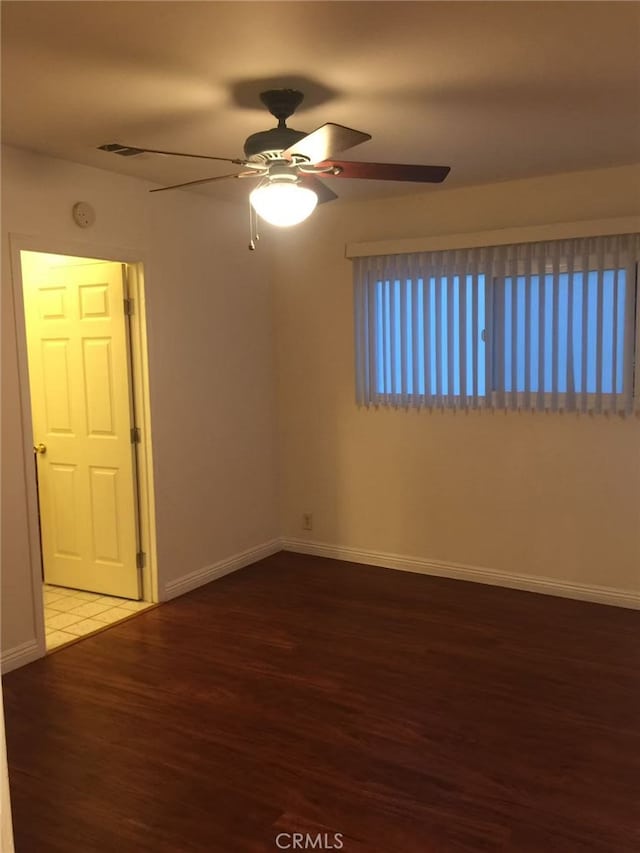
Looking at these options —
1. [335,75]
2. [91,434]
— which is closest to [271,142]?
[335,75]

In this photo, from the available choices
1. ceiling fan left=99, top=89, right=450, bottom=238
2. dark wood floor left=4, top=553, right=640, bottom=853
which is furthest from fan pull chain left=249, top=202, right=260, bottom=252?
dark wood floor left=4, top=553, right=640, bottom=853

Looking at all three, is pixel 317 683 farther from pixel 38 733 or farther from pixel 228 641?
pixel 38 733

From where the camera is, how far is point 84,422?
14.5ft

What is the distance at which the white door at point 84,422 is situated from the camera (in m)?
4.25

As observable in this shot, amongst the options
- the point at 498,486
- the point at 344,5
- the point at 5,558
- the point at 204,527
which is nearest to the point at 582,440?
the point at 498,486

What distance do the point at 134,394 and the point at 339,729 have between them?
231 cm

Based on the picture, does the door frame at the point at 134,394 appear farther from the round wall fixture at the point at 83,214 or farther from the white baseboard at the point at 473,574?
the white baseboard at the point at 473,574

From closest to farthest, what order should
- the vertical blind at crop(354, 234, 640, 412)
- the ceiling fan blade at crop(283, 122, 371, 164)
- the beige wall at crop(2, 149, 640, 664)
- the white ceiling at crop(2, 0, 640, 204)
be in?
the white ceiling at crop(2, 0, 640, 204)
the ceiling fan blade at crop(283, 122, 371, 164)
the beige wall at crop(2, 149, 640, 664)
the vertical blind at crop(354, 234, 640, 412)

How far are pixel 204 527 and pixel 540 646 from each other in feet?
7.25

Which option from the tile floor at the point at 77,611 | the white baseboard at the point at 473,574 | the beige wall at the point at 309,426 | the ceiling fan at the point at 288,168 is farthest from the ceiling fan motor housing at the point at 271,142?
the white baseboard at the point at 473,574

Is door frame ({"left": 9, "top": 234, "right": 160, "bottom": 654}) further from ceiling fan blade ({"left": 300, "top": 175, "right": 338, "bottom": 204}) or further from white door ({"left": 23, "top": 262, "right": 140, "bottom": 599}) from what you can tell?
ceiling fan blade ({"left": 300, "top": 175, "right": 338, "bottom": 204})

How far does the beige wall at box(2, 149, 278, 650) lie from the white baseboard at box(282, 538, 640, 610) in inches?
16.9

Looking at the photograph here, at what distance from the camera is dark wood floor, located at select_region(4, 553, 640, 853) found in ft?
7.59

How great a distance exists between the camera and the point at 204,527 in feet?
15.3
